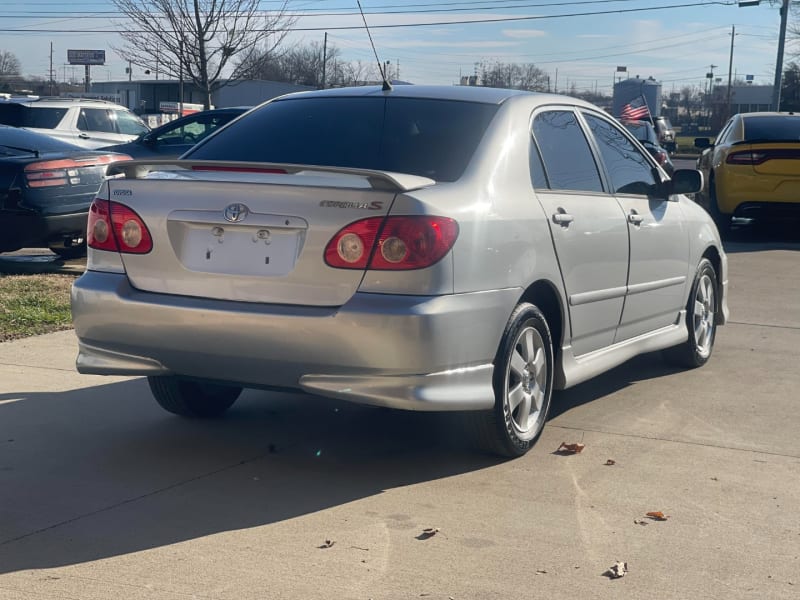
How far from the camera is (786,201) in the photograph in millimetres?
13930

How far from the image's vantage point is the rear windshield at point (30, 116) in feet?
53.3

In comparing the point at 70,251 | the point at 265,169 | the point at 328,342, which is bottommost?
the point at 70,251

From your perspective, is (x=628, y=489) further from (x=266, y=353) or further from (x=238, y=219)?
(x=238, y=219)

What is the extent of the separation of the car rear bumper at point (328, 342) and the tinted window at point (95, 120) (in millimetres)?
13104

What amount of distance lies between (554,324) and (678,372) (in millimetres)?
2023

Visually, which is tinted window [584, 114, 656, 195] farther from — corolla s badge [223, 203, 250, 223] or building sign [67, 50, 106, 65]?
building sign [67, 50, 106, 65]

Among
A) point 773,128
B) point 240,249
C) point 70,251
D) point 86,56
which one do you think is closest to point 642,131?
point 773,128

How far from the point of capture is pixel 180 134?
14852mm

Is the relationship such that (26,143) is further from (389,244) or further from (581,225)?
(389,244)

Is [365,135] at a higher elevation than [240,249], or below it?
higher

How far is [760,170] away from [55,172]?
8578 mm

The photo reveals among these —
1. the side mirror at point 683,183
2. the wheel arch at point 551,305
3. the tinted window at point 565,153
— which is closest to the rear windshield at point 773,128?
the side mirror at point 683,183

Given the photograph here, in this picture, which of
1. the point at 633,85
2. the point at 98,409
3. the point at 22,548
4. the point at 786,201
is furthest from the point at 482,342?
the point at 633,85

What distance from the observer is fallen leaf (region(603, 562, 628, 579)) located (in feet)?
11.9
